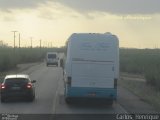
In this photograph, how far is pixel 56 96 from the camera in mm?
32531

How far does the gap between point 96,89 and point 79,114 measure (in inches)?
141

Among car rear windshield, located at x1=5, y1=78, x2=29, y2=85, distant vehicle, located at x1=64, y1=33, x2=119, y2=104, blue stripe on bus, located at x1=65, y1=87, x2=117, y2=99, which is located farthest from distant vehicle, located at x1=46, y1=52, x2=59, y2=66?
blue stripe on bus, located at x1=65, y1=87, x2=117, y2=99

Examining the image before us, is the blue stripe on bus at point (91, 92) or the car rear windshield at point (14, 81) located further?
the car rear windshield at point (14, 81)

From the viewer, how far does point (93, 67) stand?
2647 centimetres

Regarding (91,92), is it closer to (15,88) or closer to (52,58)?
(15,88)

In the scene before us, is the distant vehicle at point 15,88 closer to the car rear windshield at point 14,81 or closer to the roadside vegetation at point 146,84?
the car rear windshield at point 14,81

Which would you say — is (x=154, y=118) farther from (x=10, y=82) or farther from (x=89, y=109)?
(x=10, y=82)

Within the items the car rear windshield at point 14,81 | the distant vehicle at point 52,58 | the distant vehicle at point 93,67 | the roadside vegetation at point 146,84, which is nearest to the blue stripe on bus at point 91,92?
the distant vehicle at point 93,67

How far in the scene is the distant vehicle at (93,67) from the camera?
1038 inches

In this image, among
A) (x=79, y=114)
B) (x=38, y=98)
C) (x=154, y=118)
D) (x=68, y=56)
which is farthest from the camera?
(x=38, y=98)

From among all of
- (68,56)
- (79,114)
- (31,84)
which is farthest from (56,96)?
(79,114)

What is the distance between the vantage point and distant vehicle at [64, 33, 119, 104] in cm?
2636

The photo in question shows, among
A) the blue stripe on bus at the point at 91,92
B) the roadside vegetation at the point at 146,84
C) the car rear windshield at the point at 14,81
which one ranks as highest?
the car rear windshield at the point at 14,81

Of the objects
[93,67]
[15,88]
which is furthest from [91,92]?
[15,88]
